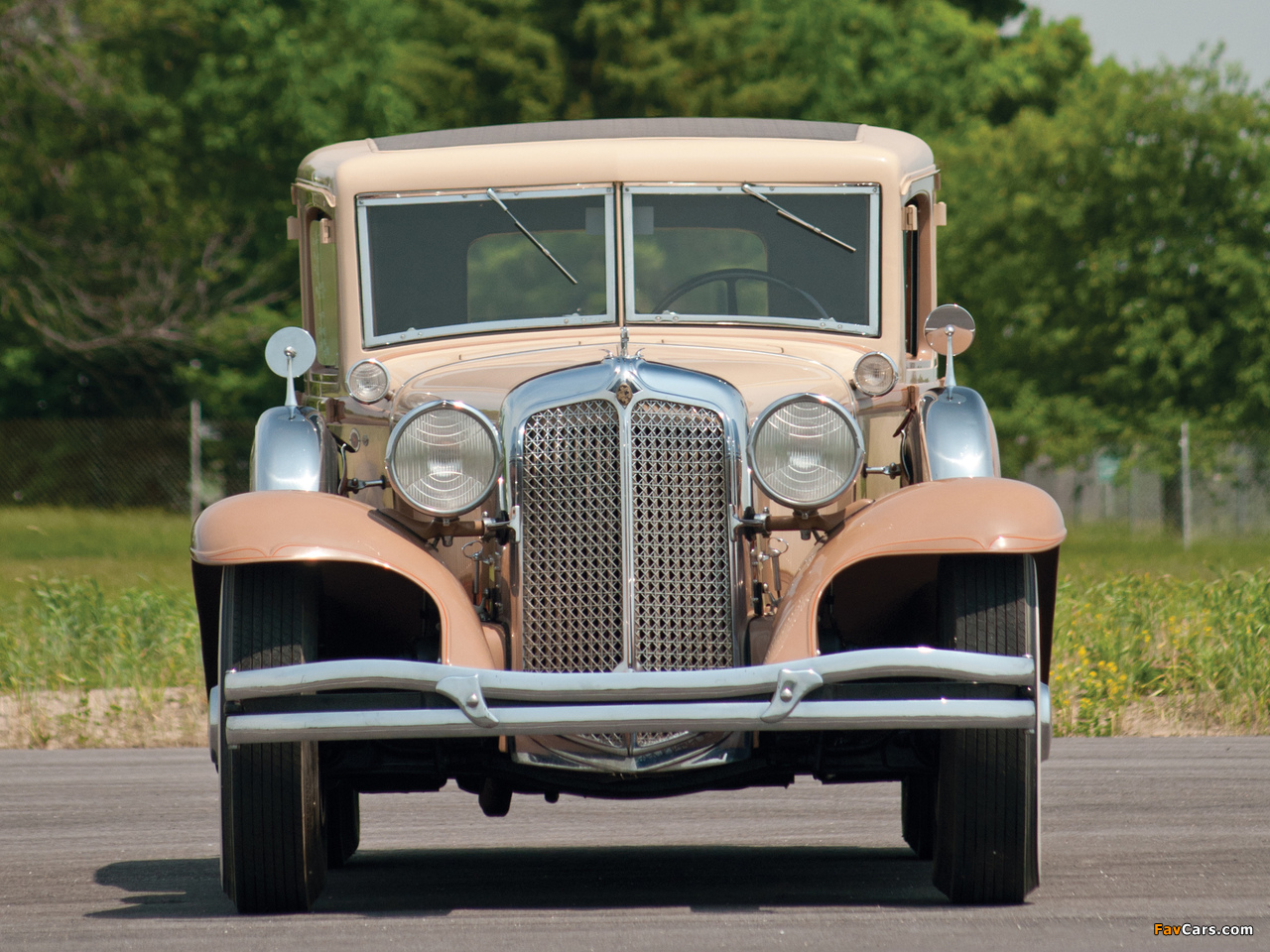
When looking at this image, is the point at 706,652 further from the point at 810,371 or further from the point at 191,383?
the point at 191,383

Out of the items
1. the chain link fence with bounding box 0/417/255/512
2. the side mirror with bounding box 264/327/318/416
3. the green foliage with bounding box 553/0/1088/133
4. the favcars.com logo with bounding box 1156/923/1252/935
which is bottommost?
the chain link fence with bounding box 0/417/255/512

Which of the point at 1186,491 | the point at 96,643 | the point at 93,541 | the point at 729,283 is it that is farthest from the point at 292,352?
the point at 1186,491

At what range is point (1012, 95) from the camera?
147 ft

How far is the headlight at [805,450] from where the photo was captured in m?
5.78

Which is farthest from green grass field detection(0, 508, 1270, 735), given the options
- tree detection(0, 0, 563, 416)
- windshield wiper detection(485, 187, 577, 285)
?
tree detection(0, 0, 563, 416)

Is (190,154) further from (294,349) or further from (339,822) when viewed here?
(294,349)

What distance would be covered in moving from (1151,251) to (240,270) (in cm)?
1660

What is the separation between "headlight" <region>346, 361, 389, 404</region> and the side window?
0.78m

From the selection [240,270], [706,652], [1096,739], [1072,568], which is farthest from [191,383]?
[706,652]

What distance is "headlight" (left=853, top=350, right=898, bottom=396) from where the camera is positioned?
649 cm

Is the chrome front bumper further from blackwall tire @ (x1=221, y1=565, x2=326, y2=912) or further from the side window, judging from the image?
the side window

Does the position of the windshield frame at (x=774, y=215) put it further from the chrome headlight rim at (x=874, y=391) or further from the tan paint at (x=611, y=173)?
the chrome headlight rim at (x=874, y=391)

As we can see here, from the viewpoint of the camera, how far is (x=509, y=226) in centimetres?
712

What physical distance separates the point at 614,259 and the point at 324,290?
1.16 meters
